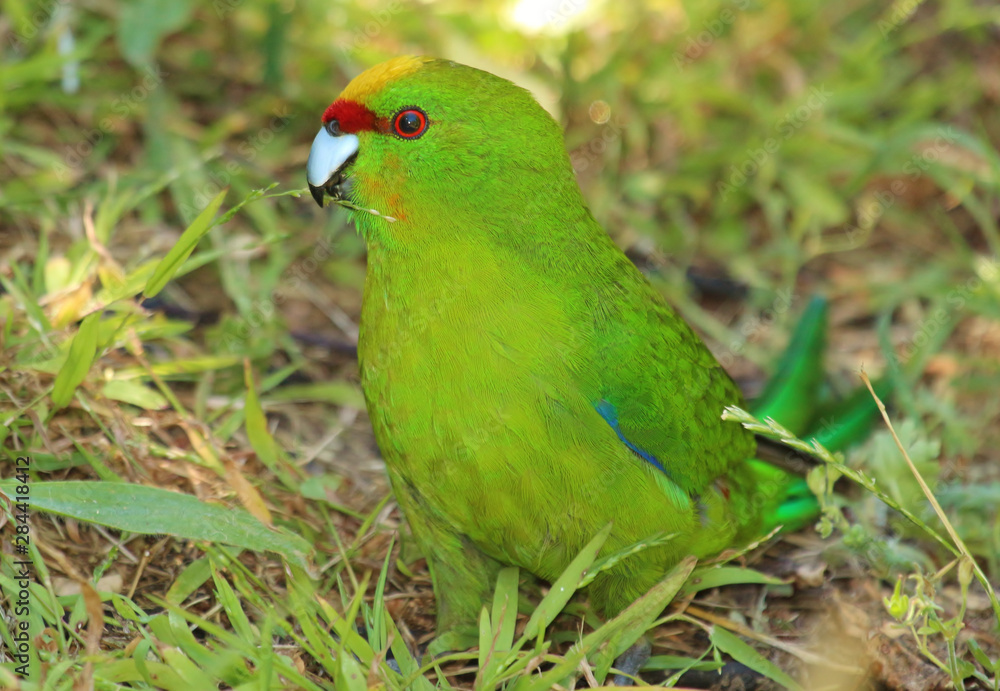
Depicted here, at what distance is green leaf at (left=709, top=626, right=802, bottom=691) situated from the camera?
253cm

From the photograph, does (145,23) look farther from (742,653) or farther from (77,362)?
(742,653)

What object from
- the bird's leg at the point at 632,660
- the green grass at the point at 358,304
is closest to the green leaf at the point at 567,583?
the green grass at the point at 358,304

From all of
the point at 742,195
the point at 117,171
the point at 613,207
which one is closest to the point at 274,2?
the point at 117,171

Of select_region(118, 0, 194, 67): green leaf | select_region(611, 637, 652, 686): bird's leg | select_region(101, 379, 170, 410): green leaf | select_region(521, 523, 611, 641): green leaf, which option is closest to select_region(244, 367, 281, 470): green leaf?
select_region(101, 379, 170, 410): green leaf

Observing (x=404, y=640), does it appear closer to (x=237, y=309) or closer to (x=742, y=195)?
(x=237, y=309)

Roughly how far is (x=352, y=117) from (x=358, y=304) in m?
1.40

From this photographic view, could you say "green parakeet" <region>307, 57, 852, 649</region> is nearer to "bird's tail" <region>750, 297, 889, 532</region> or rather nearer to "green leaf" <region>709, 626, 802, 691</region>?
"green leaf" <region>709, 626, 802, 691</region>

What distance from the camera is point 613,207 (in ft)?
13.4

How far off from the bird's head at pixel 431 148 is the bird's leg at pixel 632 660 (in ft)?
3.80

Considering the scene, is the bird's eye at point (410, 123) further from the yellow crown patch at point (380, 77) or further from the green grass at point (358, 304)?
the green grass at point (358, 304)

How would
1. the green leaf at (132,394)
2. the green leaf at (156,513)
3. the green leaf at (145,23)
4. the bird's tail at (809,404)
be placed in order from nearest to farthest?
1. the green leaf at (156,513)
2. the green leaf at (132,394)
3. the bird's tail at (809,404)
4. the green leaf at (145,23)

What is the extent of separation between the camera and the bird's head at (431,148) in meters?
2.42

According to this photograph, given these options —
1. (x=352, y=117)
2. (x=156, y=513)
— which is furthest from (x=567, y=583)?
(x=352, y=117)

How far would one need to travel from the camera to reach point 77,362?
247 cm
